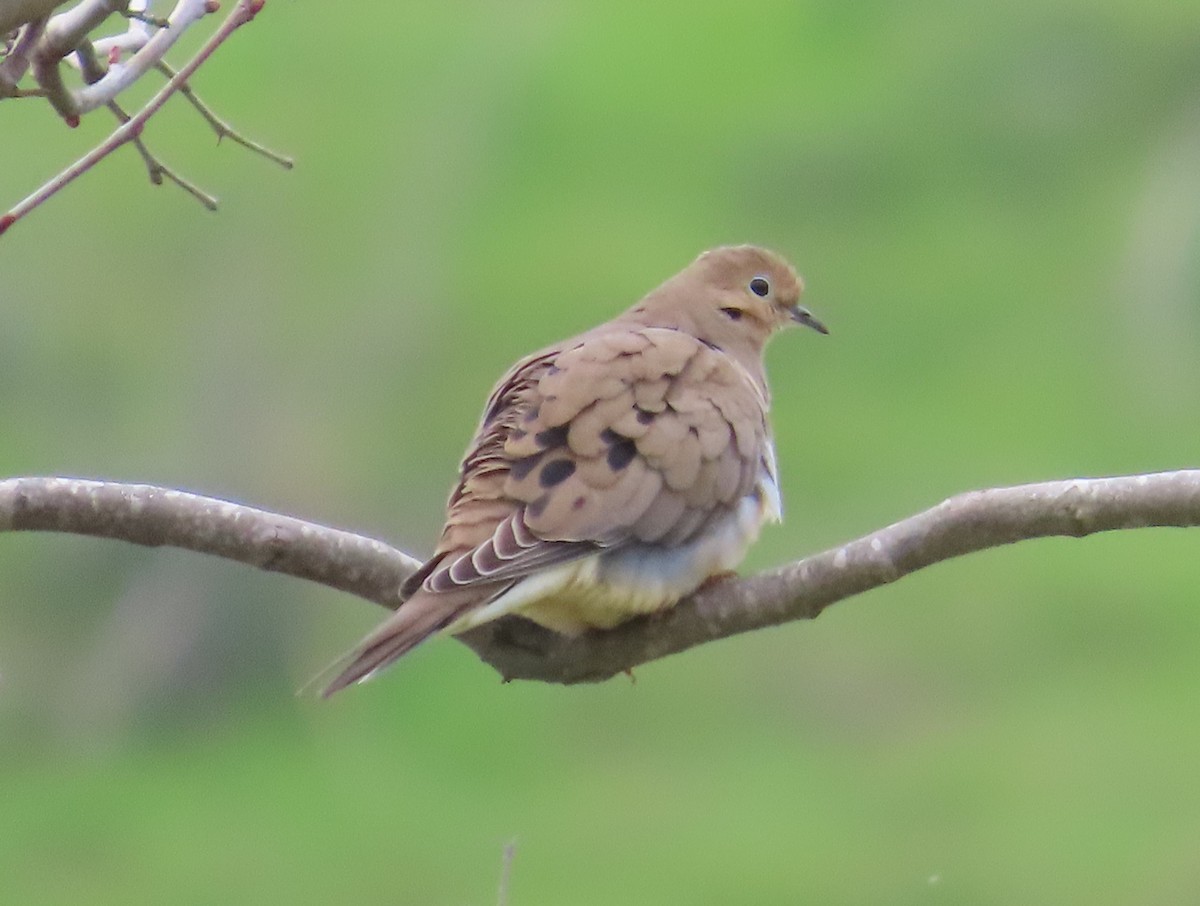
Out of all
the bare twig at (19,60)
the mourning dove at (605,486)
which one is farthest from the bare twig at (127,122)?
the mourning dove at (605,486)

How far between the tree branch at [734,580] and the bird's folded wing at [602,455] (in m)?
0.25

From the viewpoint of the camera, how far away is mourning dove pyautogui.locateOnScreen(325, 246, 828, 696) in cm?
399

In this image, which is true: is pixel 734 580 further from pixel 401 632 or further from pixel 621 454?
pixel 401 632

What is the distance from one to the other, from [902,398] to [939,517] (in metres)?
8.64

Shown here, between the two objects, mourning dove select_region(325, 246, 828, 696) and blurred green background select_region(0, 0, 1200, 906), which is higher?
blurred green background select_region(0, 0, 1200, 906)

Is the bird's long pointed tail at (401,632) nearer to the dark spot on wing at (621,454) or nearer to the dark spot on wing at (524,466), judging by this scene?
the dark spot on wing at (524,466)

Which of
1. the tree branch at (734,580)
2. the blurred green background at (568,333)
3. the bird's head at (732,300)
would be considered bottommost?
the tree branch at (734,580)

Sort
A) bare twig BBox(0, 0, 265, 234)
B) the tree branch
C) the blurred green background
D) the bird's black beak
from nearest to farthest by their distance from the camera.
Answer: bare twig BBox(0, 0, 265, 234), the tree branch, the bird's black beak, the blurred green background

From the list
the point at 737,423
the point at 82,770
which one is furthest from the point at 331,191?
the point at 737,423

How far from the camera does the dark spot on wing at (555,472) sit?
4199 mm

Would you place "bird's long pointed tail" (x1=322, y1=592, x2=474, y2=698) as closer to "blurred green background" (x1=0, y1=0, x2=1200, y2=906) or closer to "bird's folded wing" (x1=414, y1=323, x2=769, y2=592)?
"bird's folded wing" (x1=414, y1=323, x2=769, y2=592)

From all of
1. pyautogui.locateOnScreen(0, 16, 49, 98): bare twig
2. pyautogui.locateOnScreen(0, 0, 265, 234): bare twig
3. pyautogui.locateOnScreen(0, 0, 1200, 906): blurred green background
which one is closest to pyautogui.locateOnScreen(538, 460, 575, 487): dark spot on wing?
pyautogui.locateOnScreen(0, 0, 265, 234): bare twig

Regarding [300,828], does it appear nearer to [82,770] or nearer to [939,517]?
[82,770]

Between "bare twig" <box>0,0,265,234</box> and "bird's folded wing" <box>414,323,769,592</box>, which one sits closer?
"bare twig" <box>0,0,265,234</box>
